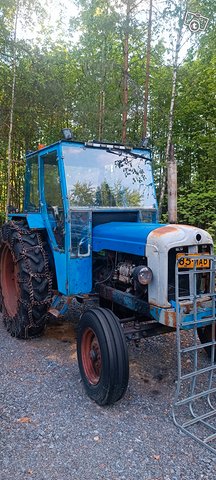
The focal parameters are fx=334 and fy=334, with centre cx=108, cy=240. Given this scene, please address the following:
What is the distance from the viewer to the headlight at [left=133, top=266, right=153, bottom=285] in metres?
2.71

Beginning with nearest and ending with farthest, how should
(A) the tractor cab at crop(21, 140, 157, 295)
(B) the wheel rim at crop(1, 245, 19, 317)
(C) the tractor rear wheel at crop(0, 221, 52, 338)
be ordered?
(A) the tractor cab at crop(21, 140, 157, 295) → (C) the tractor rear wheel at crop(0, 221, 52, 338) → (B) the wheel rim at crop(1, 245, 19, 317)

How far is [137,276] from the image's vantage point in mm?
2748

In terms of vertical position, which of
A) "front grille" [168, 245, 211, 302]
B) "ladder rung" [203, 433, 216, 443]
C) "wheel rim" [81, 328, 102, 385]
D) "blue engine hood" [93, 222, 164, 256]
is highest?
"blue engine hood" [93, 222, 164, 256]

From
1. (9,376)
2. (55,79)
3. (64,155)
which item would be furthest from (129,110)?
(9,376)

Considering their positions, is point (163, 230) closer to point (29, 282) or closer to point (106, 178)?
point (106, 178)

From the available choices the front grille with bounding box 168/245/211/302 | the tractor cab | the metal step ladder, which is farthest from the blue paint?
the tractor cab

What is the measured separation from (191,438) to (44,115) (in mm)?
8959

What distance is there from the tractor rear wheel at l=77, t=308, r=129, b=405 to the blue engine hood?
62 centimetres

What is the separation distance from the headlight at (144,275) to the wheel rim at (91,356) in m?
0.61

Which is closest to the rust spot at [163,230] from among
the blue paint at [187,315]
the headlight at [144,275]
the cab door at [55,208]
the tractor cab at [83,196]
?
the headlight at [144,275]

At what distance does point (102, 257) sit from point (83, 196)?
685mm

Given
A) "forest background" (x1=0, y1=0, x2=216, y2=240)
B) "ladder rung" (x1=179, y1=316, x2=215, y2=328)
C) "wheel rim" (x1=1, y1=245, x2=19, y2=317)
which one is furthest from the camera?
"forest background" (x1=0, y1=0, x2=216, y2=240)

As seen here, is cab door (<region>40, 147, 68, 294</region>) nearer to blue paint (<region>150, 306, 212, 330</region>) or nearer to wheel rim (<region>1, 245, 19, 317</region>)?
wheel rim (<region>1, 245, 19, 317</region>)

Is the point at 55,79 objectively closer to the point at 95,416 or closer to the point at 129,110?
the point at 129,110
